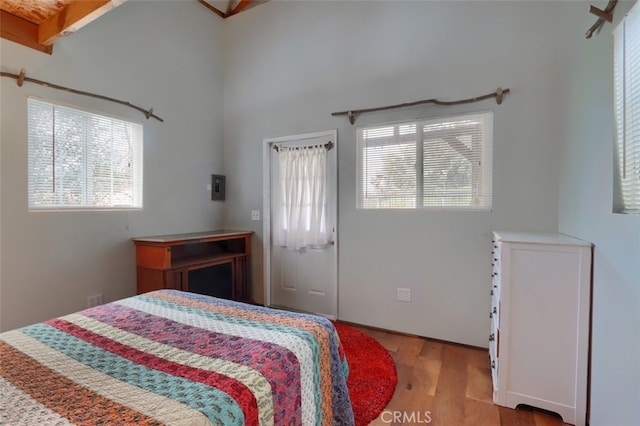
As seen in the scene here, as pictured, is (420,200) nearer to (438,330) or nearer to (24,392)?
(438,330)

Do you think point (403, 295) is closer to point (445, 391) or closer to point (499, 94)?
point (445, 391)

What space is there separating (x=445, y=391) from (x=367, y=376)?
504mm

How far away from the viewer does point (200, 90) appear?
135 inches

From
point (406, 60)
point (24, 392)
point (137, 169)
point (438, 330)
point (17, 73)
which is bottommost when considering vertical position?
point (438, 330)

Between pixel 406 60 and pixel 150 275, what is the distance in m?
3.13

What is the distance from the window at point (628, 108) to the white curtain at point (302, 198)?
7.19ft

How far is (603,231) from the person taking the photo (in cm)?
138

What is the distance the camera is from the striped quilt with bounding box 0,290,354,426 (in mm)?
756

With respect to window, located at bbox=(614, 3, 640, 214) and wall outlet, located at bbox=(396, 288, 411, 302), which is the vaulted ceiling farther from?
wall outlet, located at bbox=(396, 288, 411, 302)

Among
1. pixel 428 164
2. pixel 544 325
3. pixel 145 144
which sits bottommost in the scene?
pixel 544 325

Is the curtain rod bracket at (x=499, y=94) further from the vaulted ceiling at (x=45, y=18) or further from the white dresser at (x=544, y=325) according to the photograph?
the vaulted ceiling at (x=45, y=18)

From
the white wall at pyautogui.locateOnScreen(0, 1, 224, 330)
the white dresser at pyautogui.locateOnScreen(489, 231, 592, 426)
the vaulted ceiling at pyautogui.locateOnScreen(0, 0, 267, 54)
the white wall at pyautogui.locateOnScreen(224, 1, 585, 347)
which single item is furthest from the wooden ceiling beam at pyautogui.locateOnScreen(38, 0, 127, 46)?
the white dresser at pyautogui.locateOnScreen(489, 231, 592, 426)

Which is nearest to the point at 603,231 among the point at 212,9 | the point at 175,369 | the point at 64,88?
the point at 175,369

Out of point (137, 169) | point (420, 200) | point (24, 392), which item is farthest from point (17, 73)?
point (420, 200)
